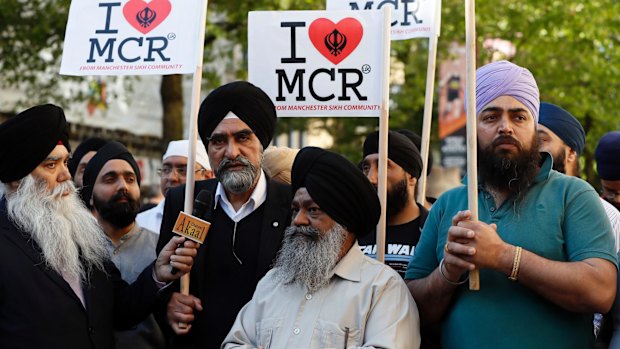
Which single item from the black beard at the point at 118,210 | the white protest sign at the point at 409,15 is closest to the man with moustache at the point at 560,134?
the white protest sign at the point at 409,15

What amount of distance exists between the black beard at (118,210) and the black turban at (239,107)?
1.44m

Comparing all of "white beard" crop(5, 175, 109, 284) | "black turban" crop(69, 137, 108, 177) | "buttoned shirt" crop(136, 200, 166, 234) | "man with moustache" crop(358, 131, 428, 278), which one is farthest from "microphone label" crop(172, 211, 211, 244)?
"black turban" crop(69, 137, 108, 177)

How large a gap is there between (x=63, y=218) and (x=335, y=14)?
1.87 m

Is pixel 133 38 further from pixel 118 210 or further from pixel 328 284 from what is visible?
pixel 328 284

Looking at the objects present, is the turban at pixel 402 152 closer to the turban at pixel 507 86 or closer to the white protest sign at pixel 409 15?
the white protest sign at pixel 409 15

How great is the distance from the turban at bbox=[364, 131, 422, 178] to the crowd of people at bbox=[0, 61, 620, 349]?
324 mm

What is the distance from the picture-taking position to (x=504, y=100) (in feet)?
14.3

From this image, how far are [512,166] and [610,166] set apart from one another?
2.58 metres

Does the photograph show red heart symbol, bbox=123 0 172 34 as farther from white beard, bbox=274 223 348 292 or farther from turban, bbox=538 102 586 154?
turban, bbox=538 102 586 154

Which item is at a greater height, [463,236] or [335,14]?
[335,14]

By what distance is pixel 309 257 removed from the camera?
4559 millimetres

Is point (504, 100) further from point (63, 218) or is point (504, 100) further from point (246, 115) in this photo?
point (63, 218)

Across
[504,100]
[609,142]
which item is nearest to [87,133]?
[609,142]

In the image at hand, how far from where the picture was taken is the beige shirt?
4.35m
